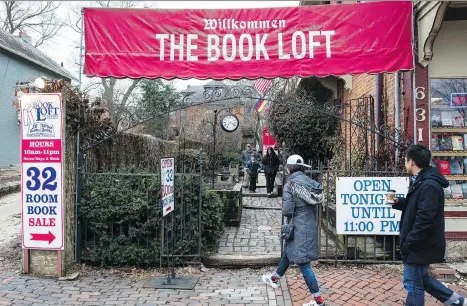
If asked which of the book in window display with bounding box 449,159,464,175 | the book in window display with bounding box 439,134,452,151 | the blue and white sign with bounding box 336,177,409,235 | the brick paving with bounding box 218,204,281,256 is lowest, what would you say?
the brick paving with bounding box 218,204,281,256

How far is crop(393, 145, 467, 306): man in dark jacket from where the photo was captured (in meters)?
3.77

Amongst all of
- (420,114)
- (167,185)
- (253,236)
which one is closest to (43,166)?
(167,185)

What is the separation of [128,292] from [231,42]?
12.9 feet

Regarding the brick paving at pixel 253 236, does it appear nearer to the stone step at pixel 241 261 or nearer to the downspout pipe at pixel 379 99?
the stone step at pixel 241 261

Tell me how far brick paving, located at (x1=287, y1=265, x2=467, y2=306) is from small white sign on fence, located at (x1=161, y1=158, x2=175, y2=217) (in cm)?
191

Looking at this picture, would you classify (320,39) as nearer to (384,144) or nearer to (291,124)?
(384,144)

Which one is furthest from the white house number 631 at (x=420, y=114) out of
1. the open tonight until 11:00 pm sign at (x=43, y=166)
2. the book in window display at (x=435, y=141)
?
the open tonight until 11:00 pm sign at (x=43, y=166)

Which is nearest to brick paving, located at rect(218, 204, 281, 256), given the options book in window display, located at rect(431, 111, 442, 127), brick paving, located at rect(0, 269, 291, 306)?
brick paving, located at rect(0, 269, 291, 306)

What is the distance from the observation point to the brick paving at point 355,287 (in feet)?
15.8

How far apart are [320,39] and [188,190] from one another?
3.10 meters

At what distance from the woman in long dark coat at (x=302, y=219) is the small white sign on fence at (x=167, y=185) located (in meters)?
1.63

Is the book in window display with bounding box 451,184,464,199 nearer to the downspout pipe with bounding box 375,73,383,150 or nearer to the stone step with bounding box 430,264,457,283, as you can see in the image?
the stone step with bounding box 430,264,457,283

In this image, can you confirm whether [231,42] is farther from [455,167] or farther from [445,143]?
[455,167]

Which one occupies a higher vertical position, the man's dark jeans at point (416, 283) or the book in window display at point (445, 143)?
the book in window display at point (445, 143)
